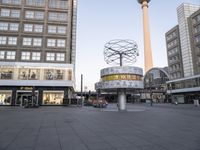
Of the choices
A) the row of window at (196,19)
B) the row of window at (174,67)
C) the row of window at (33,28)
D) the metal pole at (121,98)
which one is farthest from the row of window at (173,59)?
the metal pole at (121,98)

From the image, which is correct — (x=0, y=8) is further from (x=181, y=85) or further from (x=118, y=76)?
(x=181, y=85)

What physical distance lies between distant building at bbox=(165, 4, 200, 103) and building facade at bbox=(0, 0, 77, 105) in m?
42.2

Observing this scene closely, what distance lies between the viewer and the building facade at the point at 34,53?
44219 mm

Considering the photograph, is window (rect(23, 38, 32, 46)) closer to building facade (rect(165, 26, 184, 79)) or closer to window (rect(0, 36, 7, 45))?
window (rect(0, 36, 7, 45))

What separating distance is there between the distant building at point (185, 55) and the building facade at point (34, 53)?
4216 cm

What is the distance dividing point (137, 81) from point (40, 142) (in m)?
21.3

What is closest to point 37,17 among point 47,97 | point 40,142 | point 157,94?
point 47,97

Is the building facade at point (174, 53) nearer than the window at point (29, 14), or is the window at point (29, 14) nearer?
the window at point (29, 14)

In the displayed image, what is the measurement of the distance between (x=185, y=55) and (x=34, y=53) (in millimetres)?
54631

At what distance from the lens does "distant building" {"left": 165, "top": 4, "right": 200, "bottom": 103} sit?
62875 mm

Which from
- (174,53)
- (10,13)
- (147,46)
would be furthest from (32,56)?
(147,46)

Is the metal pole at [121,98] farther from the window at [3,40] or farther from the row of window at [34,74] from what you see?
the window at [3,40]

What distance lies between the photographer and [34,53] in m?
46.4

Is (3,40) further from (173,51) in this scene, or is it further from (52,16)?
(173,51)
